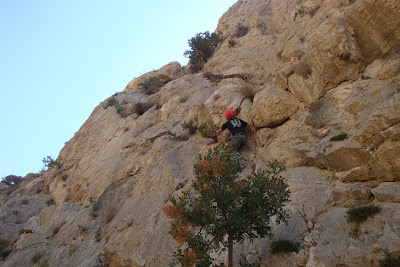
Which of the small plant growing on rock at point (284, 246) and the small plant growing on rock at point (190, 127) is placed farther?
the small plant growing on rock at point (190, 127)

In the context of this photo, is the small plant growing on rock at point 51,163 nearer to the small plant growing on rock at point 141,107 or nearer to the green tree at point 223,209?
the small plant growing on rock at point 141,107

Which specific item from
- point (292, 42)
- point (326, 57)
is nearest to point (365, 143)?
point (326, 57)

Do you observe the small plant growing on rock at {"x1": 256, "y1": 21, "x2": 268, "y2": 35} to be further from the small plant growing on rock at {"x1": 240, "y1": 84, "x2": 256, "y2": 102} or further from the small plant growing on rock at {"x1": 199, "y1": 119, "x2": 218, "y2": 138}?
the small plant growing on rock at {"x1": 199, "y1": 119, "x2": 218, "y2": 138}

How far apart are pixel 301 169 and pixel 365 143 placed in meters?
2.31

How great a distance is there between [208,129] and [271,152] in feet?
13.7

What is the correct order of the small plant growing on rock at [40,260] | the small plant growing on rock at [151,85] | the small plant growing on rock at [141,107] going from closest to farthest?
1. the small plant growing on rock at [40,260]
2. the small plant growing on rock at [141,107]
3. the small plant growing on rock at [151,85]

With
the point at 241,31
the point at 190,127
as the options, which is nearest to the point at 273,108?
the point at 190,127

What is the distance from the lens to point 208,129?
15.8 metres

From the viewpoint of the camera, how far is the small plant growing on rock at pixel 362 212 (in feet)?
25.7

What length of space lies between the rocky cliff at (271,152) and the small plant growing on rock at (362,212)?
156 mm

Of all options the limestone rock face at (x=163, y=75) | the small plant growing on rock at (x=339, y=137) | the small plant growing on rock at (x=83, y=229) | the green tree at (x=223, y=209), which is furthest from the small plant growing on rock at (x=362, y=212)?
the limestone rock face at (x=163, y=75)

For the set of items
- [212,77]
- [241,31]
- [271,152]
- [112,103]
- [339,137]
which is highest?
[112,103]

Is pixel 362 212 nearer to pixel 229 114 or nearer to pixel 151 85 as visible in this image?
pixel 229 114

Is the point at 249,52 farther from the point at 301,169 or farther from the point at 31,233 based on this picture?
the point at 31,233
